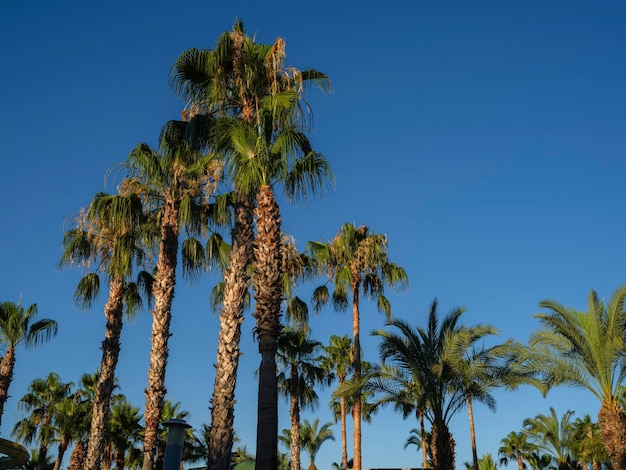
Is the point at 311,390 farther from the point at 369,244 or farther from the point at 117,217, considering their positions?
the point at 117,217

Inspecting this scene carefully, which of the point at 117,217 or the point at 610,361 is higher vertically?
the point at 117,217

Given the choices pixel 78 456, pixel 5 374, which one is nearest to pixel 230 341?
pixel 5 374

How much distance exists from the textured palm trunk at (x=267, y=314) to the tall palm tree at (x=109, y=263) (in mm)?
7323

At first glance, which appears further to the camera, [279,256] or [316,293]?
[316,293]

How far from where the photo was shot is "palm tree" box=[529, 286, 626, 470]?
65.6ft

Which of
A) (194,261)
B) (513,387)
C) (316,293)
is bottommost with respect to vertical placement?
(513,387)

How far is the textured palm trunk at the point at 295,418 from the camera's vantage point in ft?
101

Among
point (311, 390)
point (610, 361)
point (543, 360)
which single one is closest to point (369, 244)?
point (311, 390)

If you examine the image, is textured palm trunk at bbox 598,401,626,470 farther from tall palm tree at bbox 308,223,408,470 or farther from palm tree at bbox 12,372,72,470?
palm tree at bbox 12,372,72,470

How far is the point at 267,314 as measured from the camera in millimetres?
12805

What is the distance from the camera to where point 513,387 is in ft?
70.5

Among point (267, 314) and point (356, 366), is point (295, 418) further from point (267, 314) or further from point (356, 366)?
point (267, 314)

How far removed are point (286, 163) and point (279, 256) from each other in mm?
2270

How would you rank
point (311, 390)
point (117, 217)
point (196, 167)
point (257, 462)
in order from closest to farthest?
1. point (257, 462)
2. point (196, 167)
3. point (117, 217)
4. point (311, 390)
